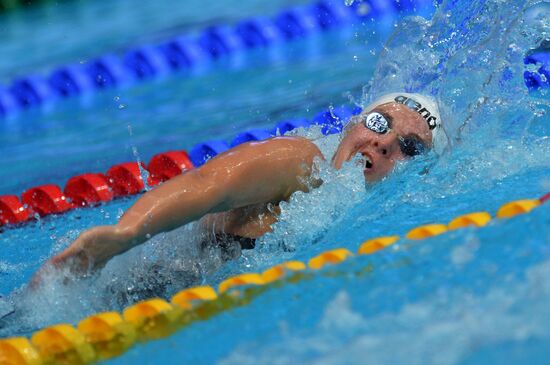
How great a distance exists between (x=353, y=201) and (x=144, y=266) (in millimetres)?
697

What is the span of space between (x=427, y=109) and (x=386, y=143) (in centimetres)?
22

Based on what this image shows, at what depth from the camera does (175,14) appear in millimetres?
8891

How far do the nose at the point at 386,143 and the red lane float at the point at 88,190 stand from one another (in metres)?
1.68

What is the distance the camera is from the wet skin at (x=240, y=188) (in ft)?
7.70

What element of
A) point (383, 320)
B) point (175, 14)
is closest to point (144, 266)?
point (383, 320)

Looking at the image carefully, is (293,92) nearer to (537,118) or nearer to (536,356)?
(537,118)

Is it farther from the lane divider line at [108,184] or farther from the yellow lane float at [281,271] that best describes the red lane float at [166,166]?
the yellow lane float at [281,271]

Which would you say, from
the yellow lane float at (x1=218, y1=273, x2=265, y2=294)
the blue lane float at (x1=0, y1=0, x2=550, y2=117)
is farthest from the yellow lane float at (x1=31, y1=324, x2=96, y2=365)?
the blue lane float at (x1=0, y1=0, x2=550, y2=117)

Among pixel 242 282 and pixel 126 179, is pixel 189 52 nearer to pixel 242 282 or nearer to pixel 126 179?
pixel 126 179

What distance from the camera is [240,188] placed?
247 centimetres

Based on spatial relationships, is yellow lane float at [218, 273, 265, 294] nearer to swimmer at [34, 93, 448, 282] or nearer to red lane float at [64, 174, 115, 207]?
swimmer at [34, 93, 448, 282]

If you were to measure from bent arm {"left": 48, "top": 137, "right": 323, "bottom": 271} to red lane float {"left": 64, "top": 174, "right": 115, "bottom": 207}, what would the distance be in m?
1.65

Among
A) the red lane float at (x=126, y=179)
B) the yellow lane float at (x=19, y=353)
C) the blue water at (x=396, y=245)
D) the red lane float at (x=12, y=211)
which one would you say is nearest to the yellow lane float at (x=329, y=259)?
the blue water at (x=396, y=245)

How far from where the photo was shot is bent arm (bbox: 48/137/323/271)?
2332mm
